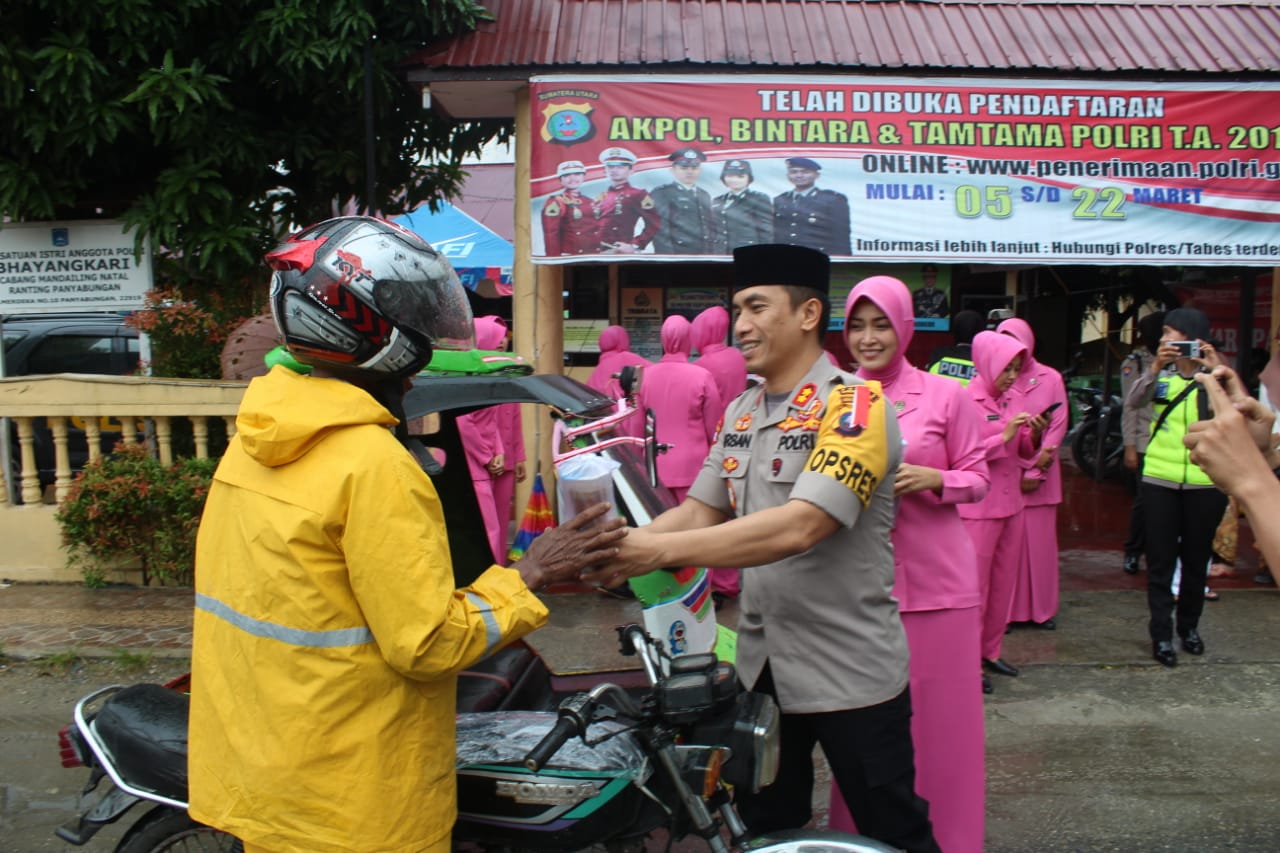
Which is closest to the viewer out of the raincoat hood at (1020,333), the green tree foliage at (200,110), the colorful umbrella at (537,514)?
the colorful umbrella at (537,514)

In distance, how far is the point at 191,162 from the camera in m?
6.87

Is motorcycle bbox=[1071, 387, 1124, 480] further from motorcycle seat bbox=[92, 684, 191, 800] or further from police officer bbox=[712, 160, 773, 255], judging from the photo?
motorcycle seat bbox=[92, 684, 191, 800]

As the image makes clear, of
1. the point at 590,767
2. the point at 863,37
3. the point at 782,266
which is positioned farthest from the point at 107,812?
the point at 863,37

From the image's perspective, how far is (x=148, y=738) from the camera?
8.58 feet

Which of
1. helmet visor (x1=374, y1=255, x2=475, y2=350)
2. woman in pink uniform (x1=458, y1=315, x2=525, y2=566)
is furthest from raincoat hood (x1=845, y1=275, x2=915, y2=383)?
woman in pink uniform (x1=458, y1=315, x2=525, y2=566)

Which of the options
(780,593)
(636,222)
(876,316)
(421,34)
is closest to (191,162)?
(421,34)

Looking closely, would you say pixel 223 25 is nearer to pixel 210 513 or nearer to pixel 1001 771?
pixel 210 513

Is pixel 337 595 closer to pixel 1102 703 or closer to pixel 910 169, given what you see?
pixel 1102 703

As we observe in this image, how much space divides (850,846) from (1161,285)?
9.54m

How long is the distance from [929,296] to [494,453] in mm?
4966

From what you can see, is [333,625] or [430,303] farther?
[430,303]

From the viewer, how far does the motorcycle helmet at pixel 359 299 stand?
2.06 metres

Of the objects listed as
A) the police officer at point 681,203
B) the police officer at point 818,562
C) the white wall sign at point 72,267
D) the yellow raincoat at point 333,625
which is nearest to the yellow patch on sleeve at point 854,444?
the police officer at point 818,562

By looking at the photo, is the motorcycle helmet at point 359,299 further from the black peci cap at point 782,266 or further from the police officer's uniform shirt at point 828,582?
the police officer's uniform shirt at point 828,582
